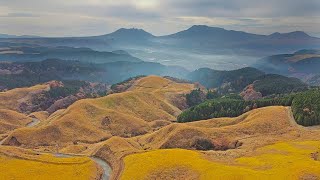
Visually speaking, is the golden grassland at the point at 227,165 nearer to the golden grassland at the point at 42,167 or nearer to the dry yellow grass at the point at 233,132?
the golden grassland at the point at 42,167

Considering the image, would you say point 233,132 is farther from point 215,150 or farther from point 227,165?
point 227,165

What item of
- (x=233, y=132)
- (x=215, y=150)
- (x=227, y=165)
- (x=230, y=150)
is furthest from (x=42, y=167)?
(x=233, y=132)

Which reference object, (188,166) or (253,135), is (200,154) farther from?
(253,135)

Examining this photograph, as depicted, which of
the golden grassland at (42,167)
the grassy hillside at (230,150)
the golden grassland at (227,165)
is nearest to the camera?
the golden grassland at (227,165)

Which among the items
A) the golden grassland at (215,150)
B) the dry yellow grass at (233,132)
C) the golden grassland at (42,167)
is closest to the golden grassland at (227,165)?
the golden grassland at (215,150)

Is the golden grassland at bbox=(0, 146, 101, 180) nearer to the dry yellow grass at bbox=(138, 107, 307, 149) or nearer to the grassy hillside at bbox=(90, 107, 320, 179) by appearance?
the grassy hillside at bbox=(90, 107, 320, 179)

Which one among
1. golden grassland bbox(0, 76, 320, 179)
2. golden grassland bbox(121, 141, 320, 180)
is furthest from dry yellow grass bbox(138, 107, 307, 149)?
golden grassland bbox(121, 141, 320, 180)

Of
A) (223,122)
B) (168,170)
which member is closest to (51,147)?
(223,122)
